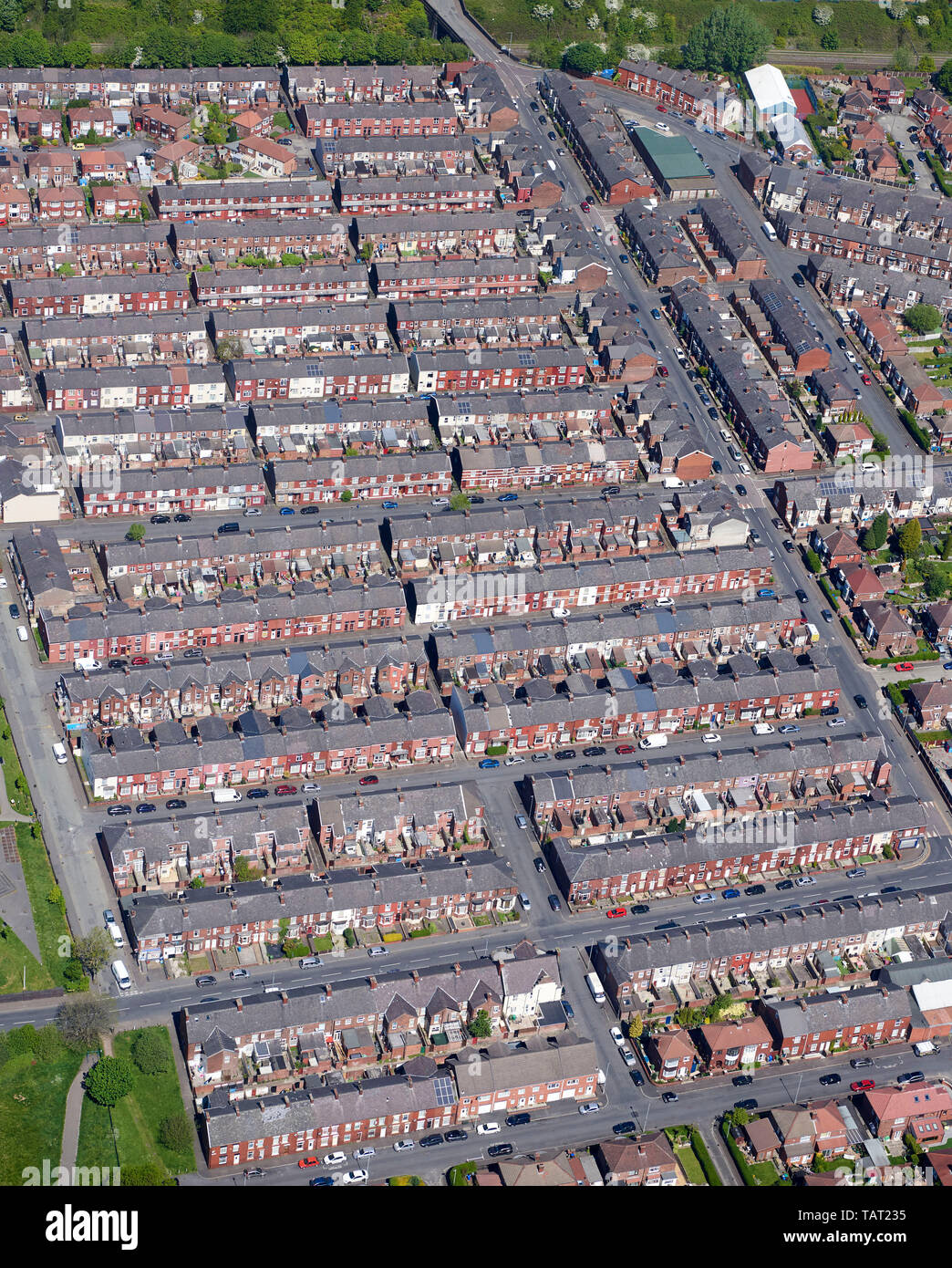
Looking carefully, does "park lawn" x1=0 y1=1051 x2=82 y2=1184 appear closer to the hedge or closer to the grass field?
the grass field

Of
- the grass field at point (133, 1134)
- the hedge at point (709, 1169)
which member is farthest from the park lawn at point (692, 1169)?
the grass field at point (133, 1134)

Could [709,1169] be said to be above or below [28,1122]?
below

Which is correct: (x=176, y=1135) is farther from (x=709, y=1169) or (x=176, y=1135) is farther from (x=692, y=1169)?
(x=709, y=1169)

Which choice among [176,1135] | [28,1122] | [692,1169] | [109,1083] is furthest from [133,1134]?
[692,1169]

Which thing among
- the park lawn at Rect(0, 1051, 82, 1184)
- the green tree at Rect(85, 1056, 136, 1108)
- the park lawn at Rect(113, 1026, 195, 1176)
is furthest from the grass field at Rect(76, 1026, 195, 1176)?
the park lawn at Rect(0, 1051, 82, 1184)

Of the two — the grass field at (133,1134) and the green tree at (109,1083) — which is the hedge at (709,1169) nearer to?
the grass field at (133,1134)

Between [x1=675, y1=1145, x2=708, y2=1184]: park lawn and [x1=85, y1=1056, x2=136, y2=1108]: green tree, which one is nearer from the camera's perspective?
[x1=85, y1=1056, x2=136, y2=1108]: green tree
